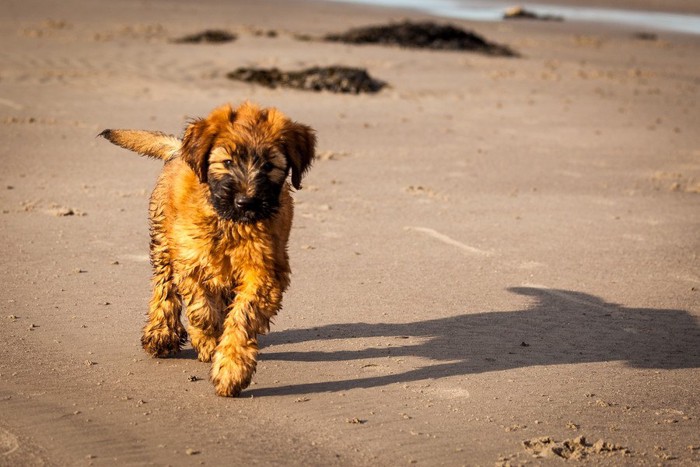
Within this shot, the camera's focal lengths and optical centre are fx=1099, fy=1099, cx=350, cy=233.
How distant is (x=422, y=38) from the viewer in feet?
73.8

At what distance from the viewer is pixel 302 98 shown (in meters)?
16.1

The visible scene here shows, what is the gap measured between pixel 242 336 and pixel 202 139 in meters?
1.05

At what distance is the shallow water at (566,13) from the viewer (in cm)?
3538

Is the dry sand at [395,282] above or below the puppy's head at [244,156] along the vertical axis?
below

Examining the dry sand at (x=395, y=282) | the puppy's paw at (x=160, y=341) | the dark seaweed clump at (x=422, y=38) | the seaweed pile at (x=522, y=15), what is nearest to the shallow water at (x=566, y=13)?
the seaweed pile at (x=522, y=15)

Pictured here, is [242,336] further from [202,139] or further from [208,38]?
[208,38]

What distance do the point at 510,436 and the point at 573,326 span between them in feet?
6.92

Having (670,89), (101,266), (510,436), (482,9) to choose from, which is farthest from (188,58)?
(482,9)

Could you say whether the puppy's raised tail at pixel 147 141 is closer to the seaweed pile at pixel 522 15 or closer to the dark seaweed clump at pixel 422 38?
the dark seaweed clump at pixel 422 38

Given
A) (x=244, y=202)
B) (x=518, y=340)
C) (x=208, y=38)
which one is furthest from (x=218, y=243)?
(x=208, y=38)

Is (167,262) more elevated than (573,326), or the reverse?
(167,262)

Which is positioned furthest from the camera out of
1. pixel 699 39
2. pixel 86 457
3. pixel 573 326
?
pixel 699 39

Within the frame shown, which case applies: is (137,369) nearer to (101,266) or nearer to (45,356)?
(45,356)

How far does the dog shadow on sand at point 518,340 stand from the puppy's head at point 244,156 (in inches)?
43.2
